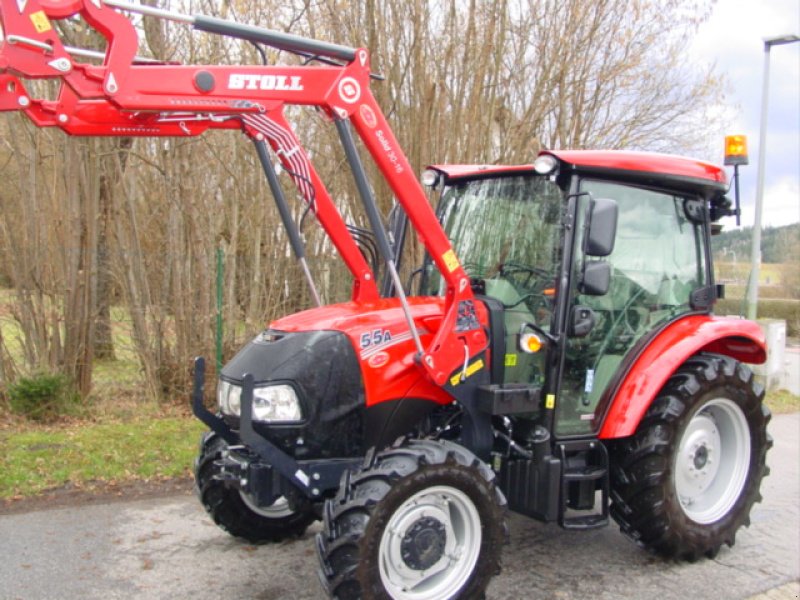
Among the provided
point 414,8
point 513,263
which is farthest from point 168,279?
point 513,263

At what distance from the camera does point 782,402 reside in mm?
10281

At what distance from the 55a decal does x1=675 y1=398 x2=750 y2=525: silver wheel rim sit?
2033 mm

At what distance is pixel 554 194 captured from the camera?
434cm

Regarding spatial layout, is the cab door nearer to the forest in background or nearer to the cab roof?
the cab roof

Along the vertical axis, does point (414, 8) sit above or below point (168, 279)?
above

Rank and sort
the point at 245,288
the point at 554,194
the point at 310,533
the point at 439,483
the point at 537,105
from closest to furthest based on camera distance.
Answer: the point at 439,483 → the point at 554,194 → the point at 310,533 → the point at 245,288 → the point at 537,105

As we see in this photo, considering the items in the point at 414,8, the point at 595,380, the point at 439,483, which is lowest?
the point at 439,483

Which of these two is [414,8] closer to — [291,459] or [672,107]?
[672,107]

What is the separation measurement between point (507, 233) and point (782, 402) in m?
7.47

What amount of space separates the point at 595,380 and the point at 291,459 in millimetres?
1812

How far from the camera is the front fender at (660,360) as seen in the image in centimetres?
425

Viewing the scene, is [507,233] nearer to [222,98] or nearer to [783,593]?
[222,98]

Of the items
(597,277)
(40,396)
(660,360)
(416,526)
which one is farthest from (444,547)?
(40,396)

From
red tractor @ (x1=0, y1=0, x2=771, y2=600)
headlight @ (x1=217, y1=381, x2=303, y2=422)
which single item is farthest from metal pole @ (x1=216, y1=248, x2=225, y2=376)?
headlight @ (x1=217, y1=381, x2=303, y2=422)
